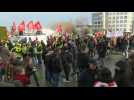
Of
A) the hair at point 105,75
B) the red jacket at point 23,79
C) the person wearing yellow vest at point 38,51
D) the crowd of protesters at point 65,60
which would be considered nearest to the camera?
the hair at point 105,75

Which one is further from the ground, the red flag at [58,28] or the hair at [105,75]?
the red flag at [58,28]

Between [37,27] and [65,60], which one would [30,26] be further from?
[65,60]

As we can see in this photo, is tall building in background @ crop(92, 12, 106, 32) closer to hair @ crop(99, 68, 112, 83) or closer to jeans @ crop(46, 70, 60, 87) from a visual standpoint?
hair @ crop(99, 68, 112, 83)

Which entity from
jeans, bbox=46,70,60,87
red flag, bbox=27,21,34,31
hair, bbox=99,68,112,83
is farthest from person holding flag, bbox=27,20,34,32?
hair, bbox=99,68,112,83

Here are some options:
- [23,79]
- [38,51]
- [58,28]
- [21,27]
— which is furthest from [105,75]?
[21,27]

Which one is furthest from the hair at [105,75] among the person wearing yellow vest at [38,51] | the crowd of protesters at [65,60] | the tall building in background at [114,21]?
the person wearing yellow vest at [38,51]

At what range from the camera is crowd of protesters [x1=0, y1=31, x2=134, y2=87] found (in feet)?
205

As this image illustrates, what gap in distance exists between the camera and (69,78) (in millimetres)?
62625

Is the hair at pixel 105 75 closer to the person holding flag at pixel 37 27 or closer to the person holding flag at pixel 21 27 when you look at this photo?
the person holding flag at pixel 37 27

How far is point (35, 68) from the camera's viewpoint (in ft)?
206

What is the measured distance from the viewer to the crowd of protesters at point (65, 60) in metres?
62.4

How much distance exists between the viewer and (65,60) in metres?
62.8

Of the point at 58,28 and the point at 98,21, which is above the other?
the point at 98,21

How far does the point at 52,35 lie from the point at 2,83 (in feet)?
4.60
